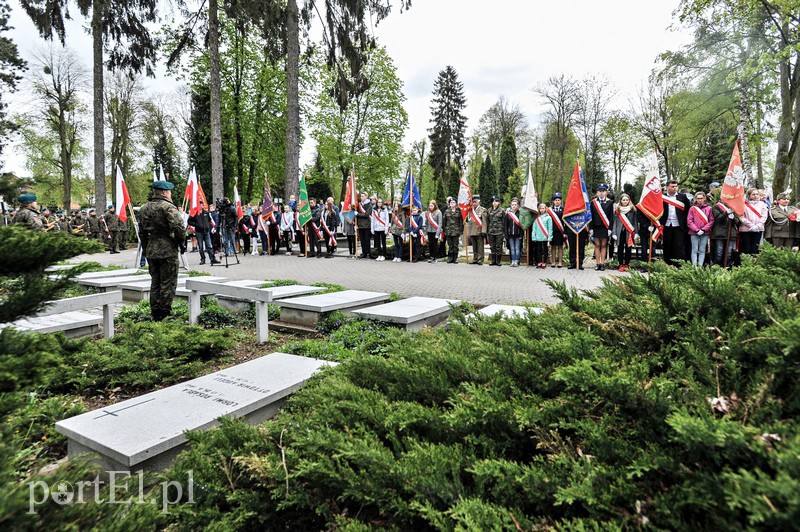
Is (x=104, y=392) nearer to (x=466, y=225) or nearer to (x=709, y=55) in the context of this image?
(x=466, y=225)

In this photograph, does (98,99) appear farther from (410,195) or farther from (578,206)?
(578,206)

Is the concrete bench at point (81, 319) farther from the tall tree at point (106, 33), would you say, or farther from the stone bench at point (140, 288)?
the tall tree at point (106, 33)

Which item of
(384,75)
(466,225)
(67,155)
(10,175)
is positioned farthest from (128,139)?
(466,225)

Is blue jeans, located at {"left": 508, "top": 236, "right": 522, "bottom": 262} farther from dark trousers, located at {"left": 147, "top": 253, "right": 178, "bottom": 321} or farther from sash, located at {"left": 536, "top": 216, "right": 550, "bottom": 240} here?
dark trousers, located at {"left": 147, "top": 253, "right": 178, "bottom": 321}

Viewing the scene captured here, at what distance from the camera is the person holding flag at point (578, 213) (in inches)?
525

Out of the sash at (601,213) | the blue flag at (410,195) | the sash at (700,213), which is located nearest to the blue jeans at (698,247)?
the sash at (700,213)

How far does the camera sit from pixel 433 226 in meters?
16.6

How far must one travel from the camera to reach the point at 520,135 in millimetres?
51688

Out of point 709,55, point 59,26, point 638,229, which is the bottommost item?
point 638,229

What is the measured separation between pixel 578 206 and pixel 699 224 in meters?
3.20

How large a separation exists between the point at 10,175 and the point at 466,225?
37.3 m

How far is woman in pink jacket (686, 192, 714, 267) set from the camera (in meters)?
11.2

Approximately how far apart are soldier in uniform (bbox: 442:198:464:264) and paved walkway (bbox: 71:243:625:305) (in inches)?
27.3

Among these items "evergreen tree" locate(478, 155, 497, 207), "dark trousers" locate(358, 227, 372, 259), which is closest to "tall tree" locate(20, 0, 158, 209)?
"dark trousers" locate(358, 227, 372, 259)
